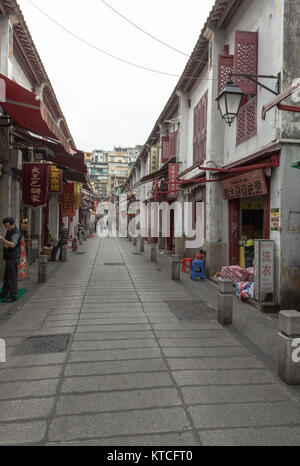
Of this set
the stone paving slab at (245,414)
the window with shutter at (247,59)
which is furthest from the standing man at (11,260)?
the window with shutter at (247,59)

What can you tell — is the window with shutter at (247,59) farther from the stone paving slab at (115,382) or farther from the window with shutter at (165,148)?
the window with shutter at (165,148)

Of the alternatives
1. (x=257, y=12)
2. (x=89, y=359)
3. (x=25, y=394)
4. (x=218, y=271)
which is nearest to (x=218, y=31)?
(x=257, y=12)

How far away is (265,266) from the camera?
760 cm

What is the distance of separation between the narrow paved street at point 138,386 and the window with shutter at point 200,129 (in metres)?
8.30

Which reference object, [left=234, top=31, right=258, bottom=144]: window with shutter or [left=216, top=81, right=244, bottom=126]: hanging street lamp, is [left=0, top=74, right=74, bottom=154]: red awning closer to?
[left=216, top=81, right=244, bottom=126]: hanging street lamp

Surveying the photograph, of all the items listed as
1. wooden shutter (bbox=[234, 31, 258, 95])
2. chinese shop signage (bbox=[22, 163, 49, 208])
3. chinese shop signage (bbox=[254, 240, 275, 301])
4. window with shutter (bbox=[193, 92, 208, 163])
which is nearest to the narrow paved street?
chinese shop signage (bbox=[254, 240, 275, 301])

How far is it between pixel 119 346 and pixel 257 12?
9256 mm

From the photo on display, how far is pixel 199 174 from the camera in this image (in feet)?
44.3

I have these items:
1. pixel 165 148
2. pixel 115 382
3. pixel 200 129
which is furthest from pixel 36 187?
pixel 165 148

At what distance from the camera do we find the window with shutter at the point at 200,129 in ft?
43.3

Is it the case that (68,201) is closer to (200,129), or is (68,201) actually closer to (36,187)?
(36,187)

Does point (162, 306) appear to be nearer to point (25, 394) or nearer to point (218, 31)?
point (25, 394)

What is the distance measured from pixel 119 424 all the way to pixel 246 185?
738 cm

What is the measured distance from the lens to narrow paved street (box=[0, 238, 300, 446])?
315cm
